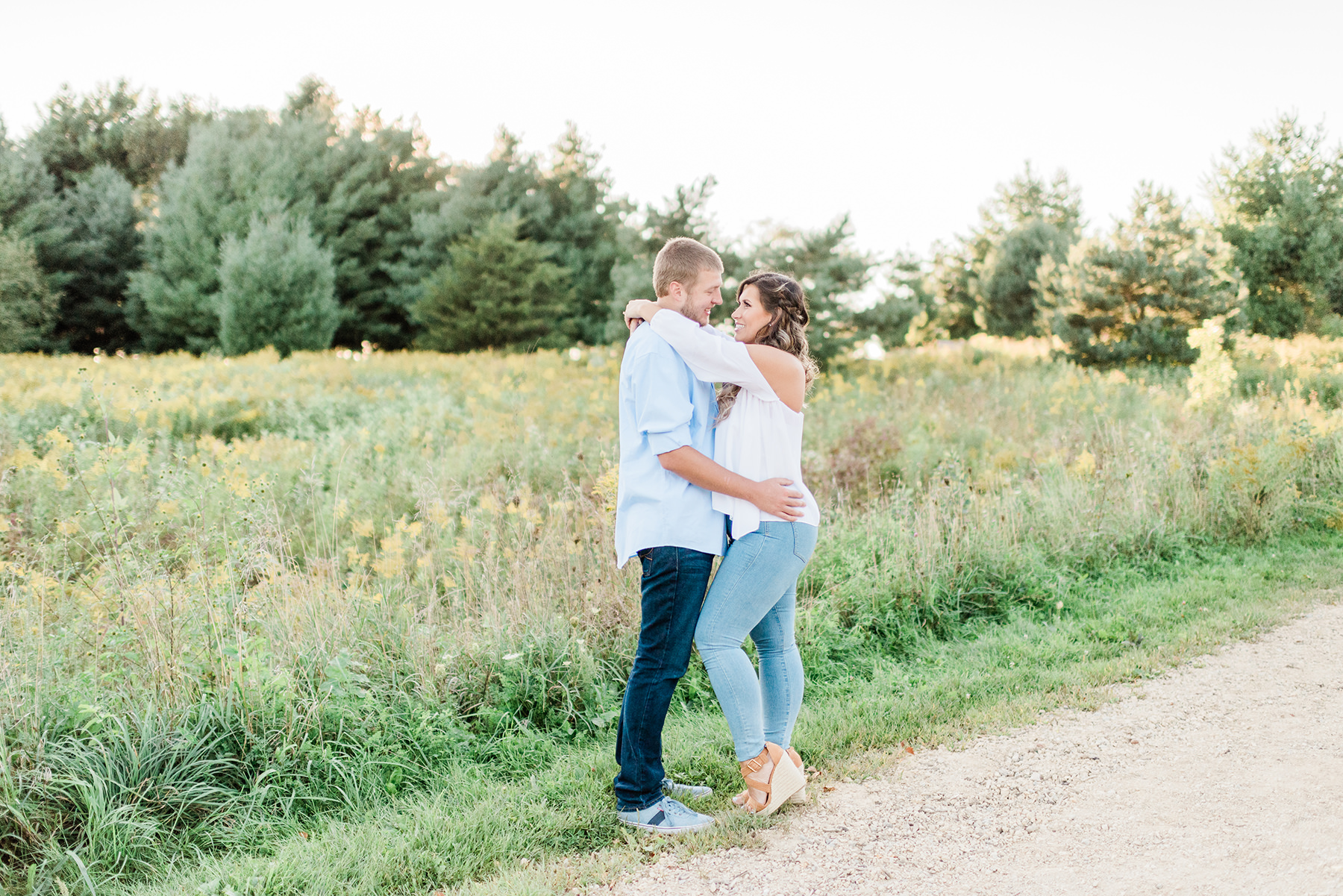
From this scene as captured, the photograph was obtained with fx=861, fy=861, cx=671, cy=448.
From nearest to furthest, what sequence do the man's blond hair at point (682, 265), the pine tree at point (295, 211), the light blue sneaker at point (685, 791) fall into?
the man's blond hair at point (682, 265), the light blue sneaker at point (685, 791), the pine tree at point (295, 211)

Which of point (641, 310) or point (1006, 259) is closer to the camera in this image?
point (641, 310)

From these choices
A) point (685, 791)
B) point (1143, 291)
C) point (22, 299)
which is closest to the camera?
point (685, 791)

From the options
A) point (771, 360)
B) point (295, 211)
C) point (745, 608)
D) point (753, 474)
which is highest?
point (295, 211)

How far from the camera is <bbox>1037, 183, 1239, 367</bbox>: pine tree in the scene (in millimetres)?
21906

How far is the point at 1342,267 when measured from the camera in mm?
26828

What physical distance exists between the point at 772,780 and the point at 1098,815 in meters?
1.25

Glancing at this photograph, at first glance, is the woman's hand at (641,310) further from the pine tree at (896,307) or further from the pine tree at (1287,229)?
the pine tree at (1287,229)

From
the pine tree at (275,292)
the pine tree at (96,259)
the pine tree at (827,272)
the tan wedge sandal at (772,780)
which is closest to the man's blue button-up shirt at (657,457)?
the tan wedge sandal at (772,780)

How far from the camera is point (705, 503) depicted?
3203mm

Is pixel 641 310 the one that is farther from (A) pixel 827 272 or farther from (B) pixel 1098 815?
(A) pixel 827 272

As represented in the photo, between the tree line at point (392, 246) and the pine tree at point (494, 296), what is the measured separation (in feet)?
0.28

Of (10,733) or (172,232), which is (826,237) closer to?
(10,733)

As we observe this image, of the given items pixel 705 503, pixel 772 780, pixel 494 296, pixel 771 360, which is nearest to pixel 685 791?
pixel 772 780

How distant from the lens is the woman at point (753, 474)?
3156 mm
